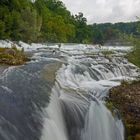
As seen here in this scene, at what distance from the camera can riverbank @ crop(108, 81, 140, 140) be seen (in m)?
11.8

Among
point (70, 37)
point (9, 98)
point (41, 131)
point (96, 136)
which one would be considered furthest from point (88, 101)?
point (70, 37)

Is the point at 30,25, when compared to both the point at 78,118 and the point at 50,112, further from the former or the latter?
the point at 50,112

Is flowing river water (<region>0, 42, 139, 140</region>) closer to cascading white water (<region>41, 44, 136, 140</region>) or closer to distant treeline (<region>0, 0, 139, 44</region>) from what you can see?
cascading white water (<region>41, 44, 136, 140</region>)

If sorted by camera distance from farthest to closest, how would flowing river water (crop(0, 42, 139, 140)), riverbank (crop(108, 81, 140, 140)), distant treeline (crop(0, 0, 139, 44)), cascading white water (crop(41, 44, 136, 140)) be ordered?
1. distant treeline (crop(0, 0, 139, 44))
2. riverbank (crop(108, 81, 140, 140))
3. cascading white water (crop(41, 44, 136, 140))
4. flowing river water (crop(0, 42, 139, 140))

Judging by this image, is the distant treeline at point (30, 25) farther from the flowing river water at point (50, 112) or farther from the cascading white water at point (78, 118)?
the cascading white water at point (78, 118)

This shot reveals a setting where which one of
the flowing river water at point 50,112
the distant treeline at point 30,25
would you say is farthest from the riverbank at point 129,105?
the distant treeline at point 30,25

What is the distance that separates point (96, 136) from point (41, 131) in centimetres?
264

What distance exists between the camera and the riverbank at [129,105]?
38.7 ft

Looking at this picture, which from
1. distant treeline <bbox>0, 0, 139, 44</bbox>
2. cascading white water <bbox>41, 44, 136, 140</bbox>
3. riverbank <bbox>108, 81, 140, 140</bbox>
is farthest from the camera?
distant treeline <bbox>0, 0, 139, 44</bbox>

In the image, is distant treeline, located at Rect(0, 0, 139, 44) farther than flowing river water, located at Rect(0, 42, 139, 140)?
Yes

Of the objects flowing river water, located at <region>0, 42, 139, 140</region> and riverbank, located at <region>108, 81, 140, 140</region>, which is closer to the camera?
flowing river water, located at <region>0, 42, 139, 140</region>

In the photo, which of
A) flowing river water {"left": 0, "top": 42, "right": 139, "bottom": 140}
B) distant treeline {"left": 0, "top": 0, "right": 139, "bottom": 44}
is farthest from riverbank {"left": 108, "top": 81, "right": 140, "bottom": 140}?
distant treeline {"left": 0, "top": 0, "right": 139, "bottom": 44}

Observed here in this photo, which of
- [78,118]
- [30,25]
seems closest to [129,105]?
[78,118]

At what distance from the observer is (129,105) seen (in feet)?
42.4
